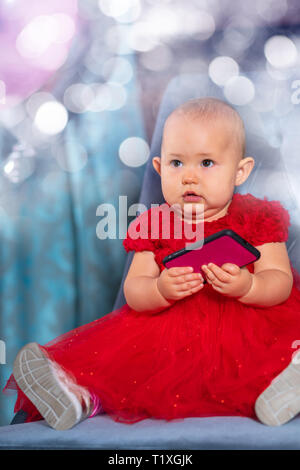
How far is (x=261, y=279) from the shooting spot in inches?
31.6

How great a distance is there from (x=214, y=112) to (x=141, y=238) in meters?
0.25

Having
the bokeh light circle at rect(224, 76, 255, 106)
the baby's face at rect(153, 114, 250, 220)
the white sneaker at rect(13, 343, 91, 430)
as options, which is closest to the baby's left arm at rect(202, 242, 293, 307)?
the baby's face at rect(153, 114, 250, 220)

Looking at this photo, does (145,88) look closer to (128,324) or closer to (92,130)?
(92,130)

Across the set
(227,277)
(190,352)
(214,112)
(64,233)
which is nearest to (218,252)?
(227,277)

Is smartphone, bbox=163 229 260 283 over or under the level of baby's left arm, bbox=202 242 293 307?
over

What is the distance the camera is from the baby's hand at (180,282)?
74 centimetres

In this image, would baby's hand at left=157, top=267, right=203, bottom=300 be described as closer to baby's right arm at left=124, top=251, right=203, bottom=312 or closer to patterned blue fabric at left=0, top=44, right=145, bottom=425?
baby's right arm at left=124, top=251, right=203, bottom=312

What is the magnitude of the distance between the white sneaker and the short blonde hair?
18.0 inches

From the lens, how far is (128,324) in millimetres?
843

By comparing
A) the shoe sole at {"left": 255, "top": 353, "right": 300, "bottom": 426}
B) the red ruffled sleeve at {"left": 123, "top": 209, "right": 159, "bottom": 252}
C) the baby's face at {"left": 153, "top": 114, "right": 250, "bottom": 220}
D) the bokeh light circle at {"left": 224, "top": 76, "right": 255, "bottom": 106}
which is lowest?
the shoe sole at {"left": 255, "top": 353, "right": 300, "bottom": 426}

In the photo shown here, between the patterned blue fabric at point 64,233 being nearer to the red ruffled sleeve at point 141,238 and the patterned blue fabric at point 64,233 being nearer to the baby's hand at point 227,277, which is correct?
the red ruffled sleeve at point 141,238

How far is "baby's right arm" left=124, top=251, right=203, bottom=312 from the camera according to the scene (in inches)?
29.3

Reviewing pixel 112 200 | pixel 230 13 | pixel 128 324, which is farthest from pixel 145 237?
pixel 230 13

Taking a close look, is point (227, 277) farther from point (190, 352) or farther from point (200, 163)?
point (200, 163)
